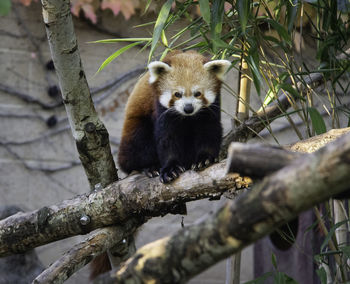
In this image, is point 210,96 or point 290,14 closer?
point 290,14

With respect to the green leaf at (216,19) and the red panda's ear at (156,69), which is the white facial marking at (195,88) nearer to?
the red panda's ear at (156,69)

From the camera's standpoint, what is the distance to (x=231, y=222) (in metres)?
1.22

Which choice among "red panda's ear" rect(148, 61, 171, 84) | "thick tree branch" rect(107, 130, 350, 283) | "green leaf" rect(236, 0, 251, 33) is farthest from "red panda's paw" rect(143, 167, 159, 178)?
"thick tree branch" rect(107, 130, 350, 283)

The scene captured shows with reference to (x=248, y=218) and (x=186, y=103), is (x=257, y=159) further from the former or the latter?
(x=186, y=103)

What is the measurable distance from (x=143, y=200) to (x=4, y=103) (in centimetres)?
278

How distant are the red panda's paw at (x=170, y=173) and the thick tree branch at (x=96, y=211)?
0.10 feet

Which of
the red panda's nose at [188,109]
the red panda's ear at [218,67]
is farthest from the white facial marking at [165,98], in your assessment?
the red panda's ear at [218,67]

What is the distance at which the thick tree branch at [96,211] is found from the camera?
8.01 feet

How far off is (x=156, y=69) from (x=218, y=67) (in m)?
0.36

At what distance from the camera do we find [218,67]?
2.94 metres

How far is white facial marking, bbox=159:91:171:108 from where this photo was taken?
9.59ft

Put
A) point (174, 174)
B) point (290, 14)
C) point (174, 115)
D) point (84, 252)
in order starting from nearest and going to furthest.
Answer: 1. point (84, 252)
2. point (174, 174)
3. point (290, 14)
4. point (174, 115)

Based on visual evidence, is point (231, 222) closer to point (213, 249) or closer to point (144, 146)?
point (213, 249)

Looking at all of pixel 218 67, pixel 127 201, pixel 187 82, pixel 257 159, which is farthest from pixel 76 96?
pixel 257 159
